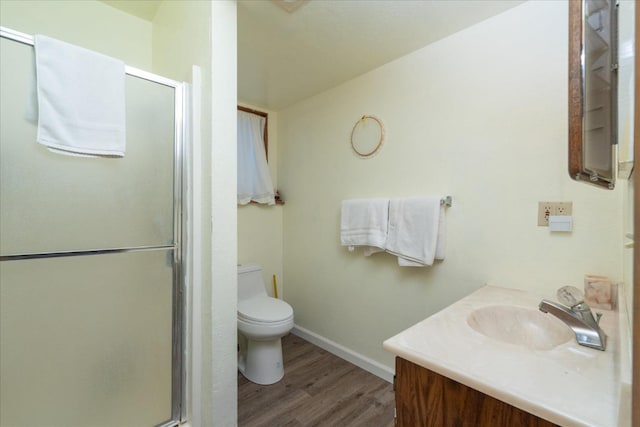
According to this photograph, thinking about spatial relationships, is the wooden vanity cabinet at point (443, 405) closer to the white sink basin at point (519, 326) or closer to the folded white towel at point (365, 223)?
the white sink basin at point (519, 326)

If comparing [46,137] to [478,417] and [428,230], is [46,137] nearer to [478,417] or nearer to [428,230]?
[478,417]

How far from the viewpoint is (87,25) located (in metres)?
1.57

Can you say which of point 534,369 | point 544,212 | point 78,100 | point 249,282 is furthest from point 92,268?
point 544,212

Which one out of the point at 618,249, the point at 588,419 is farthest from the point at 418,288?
the point at 588,419

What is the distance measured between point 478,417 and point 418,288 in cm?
115

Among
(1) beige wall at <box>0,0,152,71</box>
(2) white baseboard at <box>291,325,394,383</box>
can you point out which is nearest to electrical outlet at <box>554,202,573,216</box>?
(2) white baseboard at <box>291,325,394,383</box>

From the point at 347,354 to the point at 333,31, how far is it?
2.26 metres

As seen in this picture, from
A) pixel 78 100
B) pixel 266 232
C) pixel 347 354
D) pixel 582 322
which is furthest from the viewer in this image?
pixel 266 232

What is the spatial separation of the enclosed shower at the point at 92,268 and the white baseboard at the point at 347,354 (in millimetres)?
1255

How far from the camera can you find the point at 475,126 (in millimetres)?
1542

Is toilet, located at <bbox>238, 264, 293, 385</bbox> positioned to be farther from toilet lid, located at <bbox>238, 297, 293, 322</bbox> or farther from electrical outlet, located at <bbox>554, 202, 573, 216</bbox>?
electrical outlet, located at <bbox>554, 202, 573, 216</bbox>

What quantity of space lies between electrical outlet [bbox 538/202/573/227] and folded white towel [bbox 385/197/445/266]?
46 centimetres

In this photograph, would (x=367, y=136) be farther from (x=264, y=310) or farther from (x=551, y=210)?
(x=264, y=310)

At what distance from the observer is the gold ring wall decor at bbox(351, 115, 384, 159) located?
1995 millimetres
